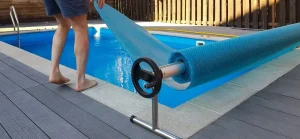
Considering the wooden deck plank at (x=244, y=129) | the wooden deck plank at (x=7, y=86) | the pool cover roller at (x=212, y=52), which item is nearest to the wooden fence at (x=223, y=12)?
the pool cover roller at (x=212, y=52)

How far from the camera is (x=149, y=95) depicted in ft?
2.93

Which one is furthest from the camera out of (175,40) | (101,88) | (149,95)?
(175,40)

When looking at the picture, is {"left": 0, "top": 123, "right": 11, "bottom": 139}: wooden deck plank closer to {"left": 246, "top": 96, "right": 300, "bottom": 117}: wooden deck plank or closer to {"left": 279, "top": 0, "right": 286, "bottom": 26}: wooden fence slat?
{"left": 246, "top": 96, "right": 300, "bottom": 117}: wooden deck plank

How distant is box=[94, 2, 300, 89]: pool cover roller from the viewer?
0.95m

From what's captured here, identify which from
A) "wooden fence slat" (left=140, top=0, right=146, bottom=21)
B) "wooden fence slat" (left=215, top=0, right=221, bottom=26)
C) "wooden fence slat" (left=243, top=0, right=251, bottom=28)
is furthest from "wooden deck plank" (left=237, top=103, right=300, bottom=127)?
"wooden fence slat" (left=140, top=0, right=146, bottom=21)

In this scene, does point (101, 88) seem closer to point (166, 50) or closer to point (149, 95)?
point (166, 50)

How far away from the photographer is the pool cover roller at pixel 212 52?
954mm

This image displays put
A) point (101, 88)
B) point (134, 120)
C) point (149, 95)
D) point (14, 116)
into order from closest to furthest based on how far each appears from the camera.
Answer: point (149, 95), point (134, 120), point (14, 116), point (101, 88)

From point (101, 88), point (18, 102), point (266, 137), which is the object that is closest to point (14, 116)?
point (18, 102)

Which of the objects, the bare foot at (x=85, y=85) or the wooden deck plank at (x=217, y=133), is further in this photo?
the bare foot at (x=85, y=85)

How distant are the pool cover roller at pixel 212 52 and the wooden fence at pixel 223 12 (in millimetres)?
3921

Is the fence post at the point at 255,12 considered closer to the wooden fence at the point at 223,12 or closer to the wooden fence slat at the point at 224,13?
the wooden fence at the point at 223,12

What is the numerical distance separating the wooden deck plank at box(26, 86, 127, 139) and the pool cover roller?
0.38 m

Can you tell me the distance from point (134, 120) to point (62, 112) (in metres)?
0.43
